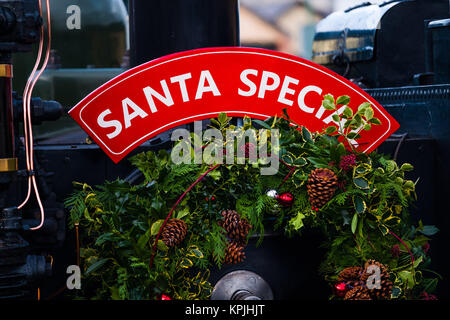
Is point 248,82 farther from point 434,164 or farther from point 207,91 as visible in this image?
point 434,164

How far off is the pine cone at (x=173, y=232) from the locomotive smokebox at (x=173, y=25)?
4.62 feet

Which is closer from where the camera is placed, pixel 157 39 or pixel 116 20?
pixel 157 39

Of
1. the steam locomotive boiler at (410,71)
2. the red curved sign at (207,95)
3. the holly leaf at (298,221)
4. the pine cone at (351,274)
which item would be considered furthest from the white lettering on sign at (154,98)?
the steam locomotive boiler at (410,71)

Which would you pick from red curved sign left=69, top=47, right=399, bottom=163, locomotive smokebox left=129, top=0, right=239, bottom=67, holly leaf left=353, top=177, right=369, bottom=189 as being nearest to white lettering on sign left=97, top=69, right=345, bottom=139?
red curved sign left=69, top=47, right=399, bottom=163

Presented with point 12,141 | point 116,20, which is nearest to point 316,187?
point 12,141

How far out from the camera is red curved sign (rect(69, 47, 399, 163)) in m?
2.54

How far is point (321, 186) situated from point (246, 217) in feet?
0.99

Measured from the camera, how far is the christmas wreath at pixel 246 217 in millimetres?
2213

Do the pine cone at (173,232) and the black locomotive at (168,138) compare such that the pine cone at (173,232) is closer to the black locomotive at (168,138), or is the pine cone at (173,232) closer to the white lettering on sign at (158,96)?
the black locomotive at (168,138)

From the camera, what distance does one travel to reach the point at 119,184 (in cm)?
234

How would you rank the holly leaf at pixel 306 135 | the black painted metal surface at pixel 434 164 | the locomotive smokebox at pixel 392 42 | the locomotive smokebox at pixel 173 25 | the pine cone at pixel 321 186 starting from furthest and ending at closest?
the locomotive smokebox at pixel 392 42, the black painted metal surface at pixel 434 164, the locomotive smokebox at pixel 173 25, the holly leaf at pixel 306 135, the pine cone at pixel 321 186

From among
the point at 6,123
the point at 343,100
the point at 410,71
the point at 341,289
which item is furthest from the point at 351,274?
the point at 410,71
